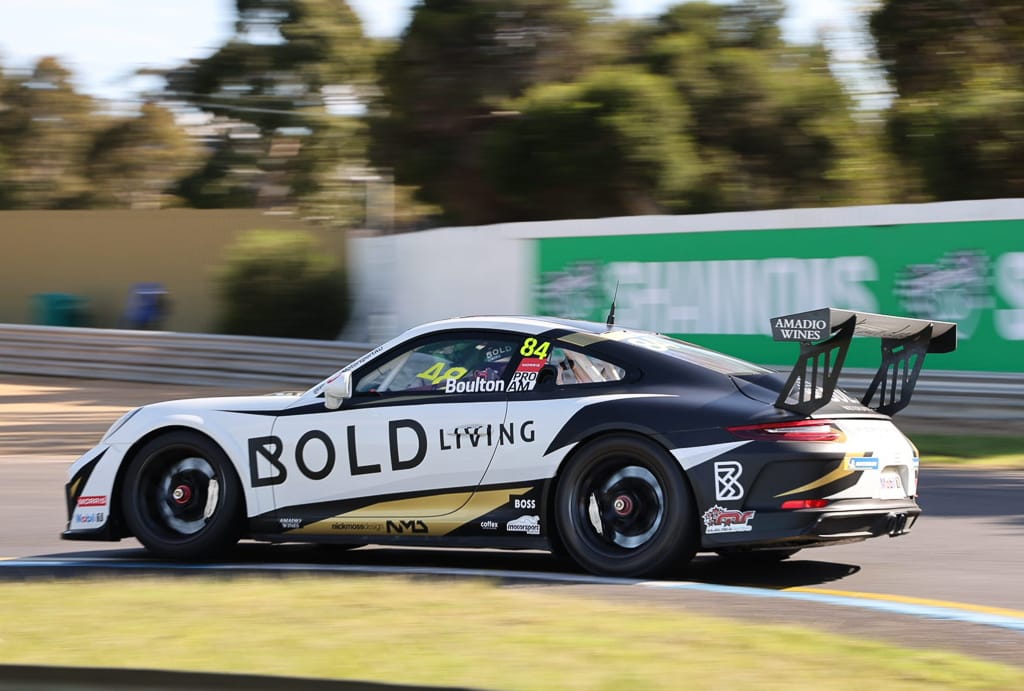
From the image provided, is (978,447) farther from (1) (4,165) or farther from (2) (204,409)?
(1) (4,165)

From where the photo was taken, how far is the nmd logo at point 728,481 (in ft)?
22.6

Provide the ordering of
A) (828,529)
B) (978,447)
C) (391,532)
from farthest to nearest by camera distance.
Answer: (978,447) → (391,532) → (828,529)

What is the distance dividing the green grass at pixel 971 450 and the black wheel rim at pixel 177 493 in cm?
803

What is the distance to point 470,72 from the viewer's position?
90.6ft

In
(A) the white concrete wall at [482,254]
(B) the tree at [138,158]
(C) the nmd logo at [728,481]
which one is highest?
(B) the tree at [138,158]

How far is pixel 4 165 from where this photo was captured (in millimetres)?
46750

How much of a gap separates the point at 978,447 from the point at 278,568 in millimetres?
9064

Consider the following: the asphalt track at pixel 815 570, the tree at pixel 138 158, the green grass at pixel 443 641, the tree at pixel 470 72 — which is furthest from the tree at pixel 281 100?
the green grass at pixel 443 641

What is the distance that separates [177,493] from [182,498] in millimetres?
40

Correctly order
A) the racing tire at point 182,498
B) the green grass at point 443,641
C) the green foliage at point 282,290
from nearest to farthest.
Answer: the green grass at point 443,641 → the racing tire at point 182,498 → the green foliage at point 282,290

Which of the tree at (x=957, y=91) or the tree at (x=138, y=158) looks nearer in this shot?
the tree at (x=957, y=91)

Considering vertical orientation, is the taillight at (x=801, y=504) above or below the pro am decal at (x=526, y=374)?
below

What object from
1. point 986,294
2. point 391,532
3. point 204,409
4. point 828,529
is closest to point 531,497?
point 391,532

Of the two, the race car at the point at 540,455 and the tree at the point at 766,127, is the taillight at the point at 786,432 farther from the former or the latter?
the tree at the point at 766,127
